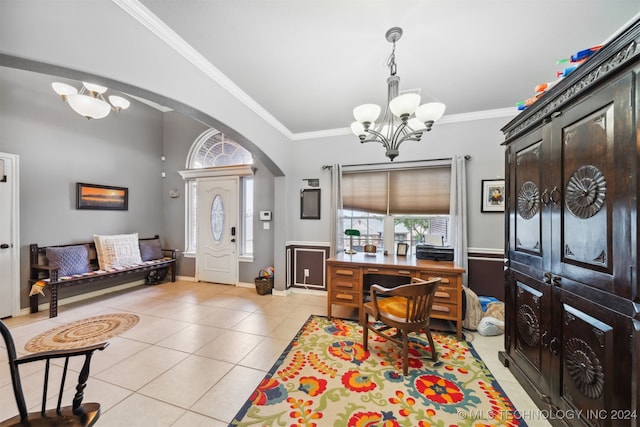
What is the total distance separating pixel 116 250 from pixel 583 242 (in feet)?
19.3

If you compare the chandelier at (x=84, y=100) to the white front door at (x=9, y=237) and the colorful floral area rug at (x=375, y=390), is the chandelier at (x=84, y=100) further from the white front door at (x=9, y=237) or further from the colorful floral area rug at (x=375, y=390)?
the colorful floral area rug at (x=375, y=390)

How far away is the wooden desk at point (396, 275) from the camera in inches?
108

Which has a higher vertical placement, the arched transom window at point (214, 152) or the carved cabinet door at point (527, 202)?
the arched transom window at point (214, 152)

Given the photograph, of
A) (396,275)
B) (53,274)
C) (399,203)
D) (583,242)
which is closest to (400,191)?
(399,203)

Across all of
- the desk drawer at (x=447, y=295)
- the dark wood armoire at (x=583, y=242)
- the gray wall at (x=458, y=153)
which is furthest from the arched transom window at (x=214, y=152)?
the dark wood armoire at (x=583, y=242)

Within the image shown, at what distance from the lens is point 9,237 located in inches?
126

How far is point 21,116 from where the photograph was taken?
3.33m

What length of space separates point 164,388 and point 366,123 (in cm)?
280

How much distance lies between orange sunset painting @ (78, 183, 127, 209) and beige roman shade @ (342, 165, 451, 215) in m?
4.30

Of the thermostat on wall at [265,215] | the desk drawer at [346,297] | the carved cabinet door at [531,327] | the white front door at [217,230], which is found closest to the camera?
the carved cabinet door at [531,327]

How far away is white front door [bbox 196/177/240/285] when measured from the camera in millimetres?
4855

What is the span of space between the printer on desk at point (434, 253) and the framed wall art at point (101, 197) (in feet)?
17.8

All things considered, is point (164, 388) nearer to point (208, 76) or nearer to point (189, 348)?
point (189, 348)

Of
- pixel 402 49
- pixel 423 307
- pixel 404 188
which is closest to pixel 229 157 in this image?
pixel 404 188
